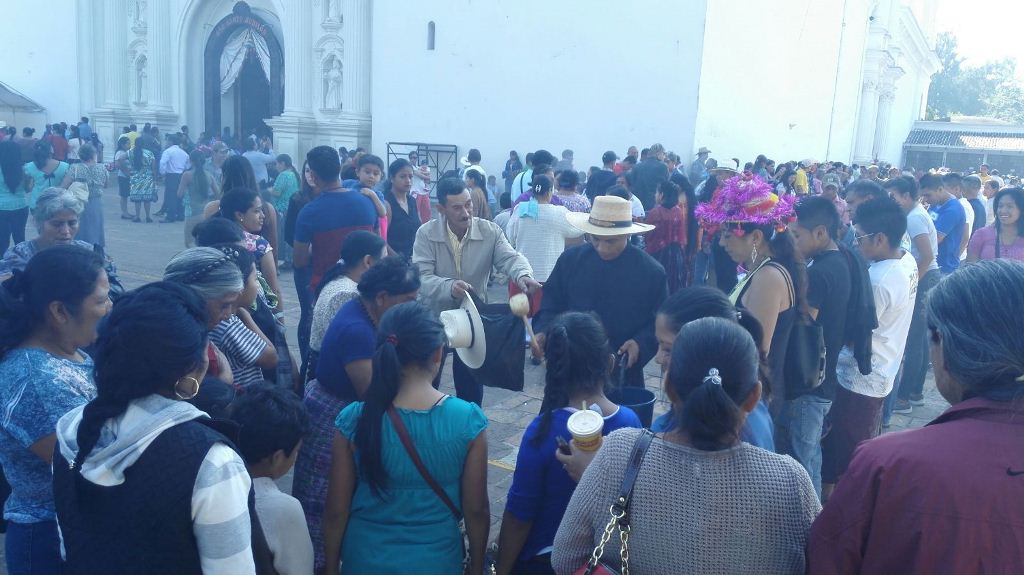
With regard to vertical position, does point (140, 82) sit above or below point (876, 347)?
above

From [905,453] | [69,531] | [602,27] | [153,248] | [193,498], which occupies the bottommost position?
[153,248]

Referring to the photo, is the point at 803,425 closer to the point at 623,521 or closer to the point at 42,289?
the point at 623,521

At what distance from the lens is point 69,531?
182 cm

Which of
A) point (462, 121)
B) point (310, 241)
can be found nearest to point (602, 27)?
point (462, 121)

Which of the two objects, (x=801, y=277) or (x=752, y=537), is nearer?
(x=752, y=537)

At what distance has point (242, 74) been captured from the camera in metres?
24.8

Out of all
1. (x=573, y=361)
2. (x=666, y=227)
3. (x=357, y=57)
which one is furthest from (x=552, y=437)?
(x=357, y=57)

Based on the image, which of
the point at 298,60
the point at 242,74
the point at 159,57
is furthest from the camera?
the point at 242,74

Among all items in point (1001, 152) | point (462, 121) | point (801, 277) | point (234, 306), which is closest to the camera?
point (234, 306)

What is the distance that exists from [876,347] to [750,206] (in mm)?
1196

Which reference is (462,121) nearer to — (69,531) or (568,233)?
(568,233)

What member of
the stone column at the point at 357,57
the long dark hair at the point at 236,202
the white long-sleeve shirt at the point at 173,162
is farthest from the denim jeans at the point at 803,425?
the stone column at the point at 357,57

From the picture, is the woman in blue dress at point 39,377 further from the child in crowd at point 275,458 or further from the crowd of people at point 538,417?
the child in crowd at point 275,458

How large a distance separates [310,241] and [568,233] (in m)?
2.45
